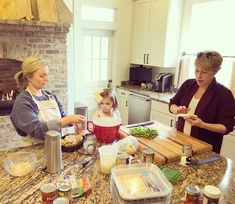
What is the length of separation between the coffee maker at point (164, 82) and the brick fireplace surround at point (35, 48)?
1.53 m

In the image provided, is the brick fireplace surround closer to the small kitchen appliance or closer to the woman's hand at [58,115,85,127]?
the woman's hand at [58,115,85,127]

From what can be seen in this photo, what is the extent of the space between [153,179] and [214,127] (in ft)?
2.75

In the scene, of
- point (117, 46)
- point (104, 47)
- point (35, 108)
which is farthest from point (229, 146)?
point (104, 47)

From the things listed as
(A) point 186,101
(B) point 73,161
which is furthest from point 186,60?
(B) point 73,161

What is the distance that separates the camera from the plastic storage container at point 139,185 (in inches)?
36.1

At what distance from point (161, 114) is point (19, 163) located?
2434mm

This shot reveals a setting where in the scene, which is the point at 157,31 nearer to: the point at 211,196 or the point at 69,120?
the point at 69,120

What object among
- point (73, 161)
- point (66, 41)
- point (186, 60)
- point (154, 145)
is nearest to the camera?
point (73, 161)

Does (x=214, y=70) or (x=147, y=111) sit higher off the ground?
(x=214, y=70)

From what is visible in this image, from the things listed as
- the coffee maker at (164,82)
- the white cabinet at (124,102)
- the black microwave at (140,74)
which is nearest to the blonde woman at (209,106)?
the coffee maker at (164,82)

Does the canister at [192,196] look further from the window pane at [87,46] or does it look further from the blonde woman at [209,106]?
the window pane at [87,46]

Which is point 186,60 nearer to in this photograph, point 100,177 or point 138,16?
point 138,16

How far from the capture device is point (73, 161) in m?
1.35

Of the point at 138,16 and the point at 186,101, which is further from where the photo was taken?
the point at 138,16
